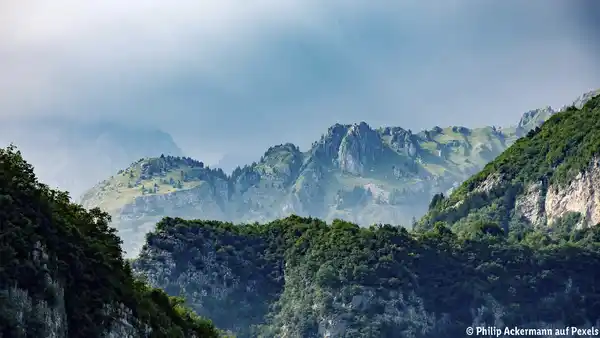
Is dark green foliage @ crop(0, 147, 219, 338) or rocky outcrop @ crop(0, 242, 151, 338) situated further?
dark green foliage @ crop(0, 147, 219, 338)

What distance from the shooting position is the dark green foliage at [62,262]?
191ft

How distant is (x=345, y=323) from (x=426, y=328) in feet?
58.3

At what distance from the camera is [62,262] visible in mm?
65125

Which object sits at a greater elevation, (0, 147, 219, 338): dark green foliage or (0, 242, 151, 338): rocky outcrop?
(0, 147, 219, 338): dark green foliage

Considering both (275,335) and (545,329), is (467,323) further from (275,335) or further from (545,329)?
(275,335)

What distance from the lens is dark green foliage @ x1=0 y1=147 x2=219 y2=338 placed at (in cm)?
5816

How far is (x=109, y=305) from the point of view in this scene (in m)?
68.8

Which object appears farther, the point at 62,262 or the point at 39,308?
the point at 62,262

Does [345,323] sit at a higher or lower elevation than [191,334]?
higher

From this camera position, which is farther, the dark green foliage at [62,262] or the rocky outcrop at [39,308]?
the dark green foliage at [62,262]

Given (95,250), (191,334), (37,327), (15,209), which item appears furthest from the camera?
(191,334)

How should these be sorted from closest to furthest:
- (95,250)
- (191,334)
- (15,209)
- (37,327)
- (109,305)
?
1. (37,327)
2. (15,209)
3. (109,305)
4. (95,250)
5. (191,334)

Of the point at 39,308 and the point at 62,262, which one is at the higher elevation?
the point at 62,262

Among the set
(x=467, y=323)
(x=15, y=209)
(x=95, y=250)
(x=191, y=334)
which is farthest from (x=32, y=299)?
(x=467, y=323)
